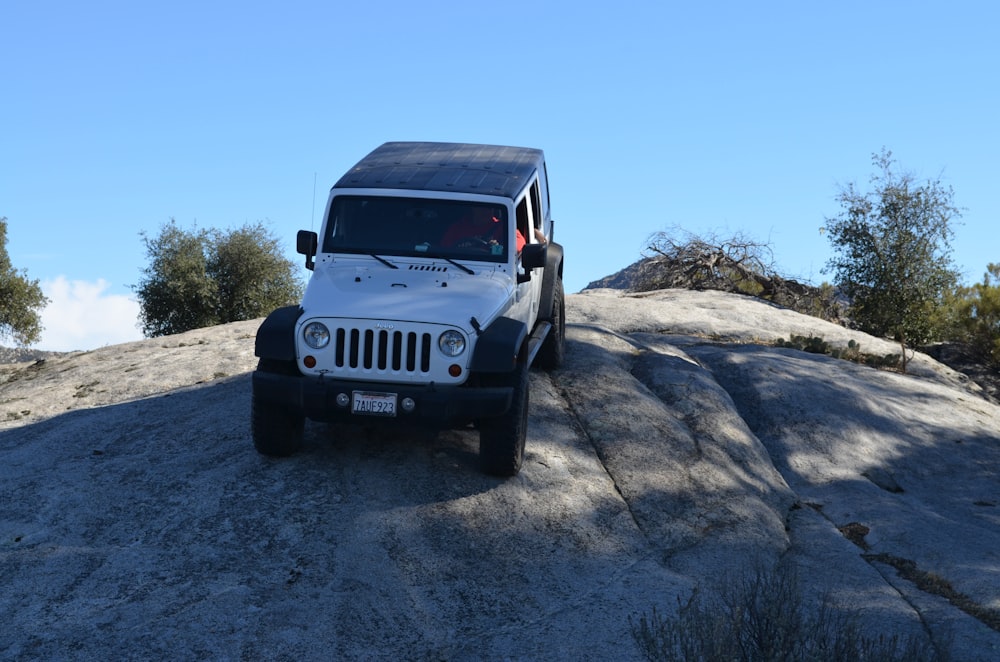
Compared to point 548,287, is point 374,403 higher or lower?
lower

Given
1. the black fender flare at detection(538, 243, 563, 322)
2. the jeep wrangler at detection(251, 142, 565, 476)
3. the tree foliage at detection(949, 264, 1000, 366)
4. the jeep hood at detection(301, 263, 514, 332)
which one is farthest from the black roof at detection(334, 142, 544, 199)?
the tree foliage at detection(949, 264, 1000, 366)

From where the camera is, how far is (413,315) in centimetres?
848

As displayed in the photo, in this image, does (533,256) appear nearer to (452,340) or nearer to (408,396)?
(452,340)

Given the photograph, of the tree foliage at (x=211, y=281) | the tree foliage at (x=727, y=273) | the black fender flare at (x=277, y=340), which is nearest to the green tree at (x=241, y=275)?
the tree foliage at (x=211, y=281)

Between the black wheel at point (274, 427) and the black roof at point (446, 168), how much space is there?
2262 mm

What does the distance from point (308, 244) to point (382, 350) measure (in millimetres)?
1935

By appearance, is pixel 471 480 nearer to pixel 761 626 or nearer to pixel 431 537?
pixel 431 537

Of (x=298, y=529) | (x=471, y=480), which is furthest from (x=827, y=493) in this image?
(x=298, y=529)

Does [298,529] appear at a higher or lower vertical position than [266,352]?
lower

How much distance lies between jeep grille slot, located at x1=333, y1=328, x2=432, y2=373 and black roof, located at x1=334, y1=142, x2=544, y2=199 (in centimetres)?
196

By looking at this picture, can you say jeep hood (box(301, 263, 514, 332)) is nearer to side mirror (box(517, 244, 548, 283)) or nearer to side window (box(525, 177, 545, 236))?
side mirror (box(517, 244, 548, 283))

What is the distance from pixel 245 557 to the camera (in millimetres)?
8008

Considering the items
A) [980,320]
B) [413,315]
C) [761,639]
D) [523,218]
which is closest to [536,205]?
[523,218]

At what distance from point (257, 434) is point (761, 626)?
481 centimetres
